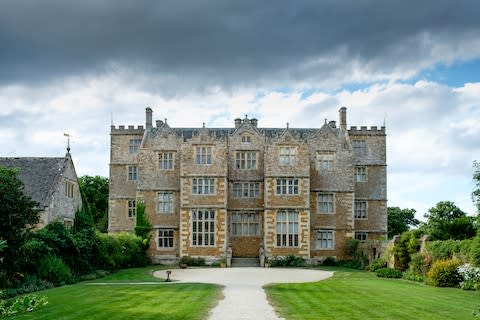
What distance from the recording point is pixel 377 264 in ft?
131

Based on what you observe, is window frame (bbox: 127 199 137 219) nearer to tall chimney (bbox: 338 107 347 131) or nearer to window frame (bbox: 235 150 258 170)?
window frame (bbox: 235 150 258 170)

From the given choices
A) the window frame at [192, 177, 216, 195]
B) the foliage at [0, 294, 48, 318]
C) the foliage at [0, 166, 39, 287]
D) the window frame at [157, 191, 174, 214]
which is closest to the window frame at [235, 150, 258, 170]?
the window frame at [192, 177, 216, 195]

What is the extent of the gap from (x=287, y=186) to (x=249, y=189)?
3252mm

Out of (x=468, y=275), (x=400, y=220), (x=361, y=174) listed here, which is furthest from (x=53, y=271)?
(x=400, y=220)

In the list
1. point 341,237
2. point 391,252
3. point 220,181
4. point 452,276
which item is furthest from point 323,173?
point 452,276

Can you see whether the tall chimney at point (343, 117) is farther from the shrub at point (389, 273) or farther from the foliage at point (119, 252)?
the foliage at point (119, 252)

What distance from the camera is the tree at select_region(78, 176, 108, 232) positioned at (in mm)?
66062

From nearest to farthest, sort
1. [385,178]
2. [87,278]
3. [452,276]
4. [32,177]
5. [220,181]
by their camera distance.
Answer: [452,276] → [87,278] → [32,177] → [220,181] → [385,178]

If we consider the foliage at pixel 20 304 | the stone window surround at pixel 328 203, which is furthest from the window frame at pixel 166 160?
the foliage at pixel 20 304

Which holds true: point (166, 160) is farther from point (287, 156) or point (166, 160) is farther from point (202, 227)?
point (287, 156)

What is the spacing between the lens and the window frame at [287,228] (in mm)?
45875

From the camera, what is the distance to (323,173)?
47.9 meters

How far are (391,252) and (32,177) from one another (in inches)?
810

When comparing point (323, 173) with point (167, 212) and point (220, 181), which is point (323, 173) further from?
point (167, 212)
